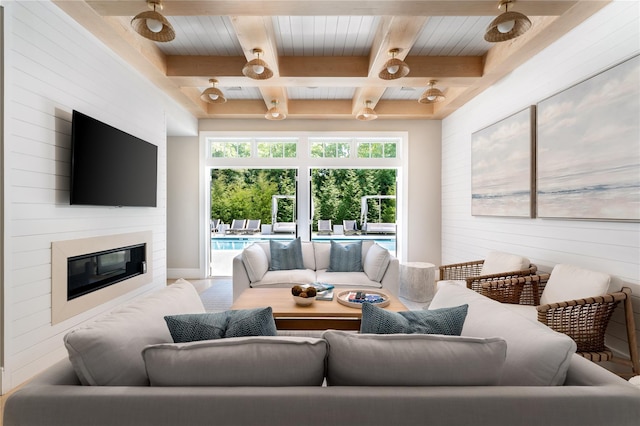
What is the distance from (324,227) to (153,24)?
4.83m

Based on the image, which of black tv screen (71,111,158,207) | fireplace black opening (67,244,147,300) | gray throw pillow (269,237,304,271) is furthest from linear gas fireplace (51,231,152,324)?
gray throw pillow (269,237,304,271)

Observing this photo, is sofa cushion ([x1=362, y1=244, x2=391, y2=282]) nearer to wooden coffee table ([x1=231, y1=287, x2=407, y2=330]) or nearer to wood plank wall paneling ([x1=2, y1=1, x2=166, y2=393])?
wooden coffee table ([x1=231, y1=287, x2=407, y2=330])

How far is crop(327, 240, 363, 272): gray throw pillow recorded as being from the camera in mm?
4055

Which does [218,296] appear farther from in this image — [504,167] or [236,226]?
[504,167]

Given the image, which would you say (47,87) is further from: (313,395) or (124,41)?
(313,395)

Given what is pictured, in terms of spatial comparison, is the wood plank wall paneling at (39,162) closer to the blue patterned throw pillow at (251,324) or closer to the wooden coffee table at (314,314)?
the wooden coffee table at (314,314)

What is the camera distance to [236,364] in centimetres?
101

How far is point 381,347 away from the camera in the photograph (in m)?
1.04

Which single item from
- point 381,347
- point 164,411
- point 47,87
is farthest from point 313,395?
point 47,87

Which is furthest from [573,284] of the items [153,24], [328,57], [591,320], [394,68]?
[153,24]

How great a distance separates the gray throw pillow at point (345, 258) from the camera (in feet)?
13.3

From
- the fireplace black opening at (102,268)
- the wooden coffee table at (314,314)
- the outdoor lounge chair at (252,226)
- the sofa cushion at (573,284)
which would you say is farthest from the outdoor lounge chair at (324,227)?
the sofa cushion at (573,284)

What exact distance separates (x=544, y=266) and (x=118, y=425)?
348 centimetres

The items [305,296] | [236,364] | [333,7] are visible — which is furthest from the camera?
[305,296]
